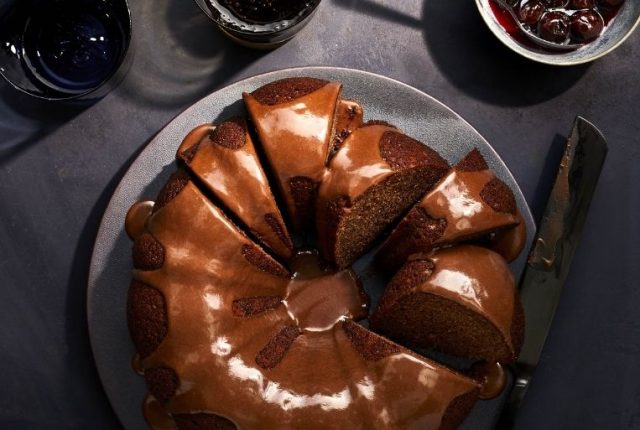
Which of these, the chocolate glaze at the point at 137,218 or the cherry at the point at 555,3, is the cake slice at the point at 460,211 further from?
the chocolate glaze at the point at 137,218

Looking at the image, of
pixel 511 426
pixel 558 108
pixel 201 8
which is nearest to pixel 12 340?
pixel 201 8

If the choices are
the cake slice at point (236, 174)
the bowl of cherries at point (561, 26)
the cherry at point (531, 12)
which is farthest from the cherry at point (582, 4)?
the cake slice at point (236, 174)

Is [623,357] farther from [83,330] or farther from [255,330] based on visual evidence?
[83,330]

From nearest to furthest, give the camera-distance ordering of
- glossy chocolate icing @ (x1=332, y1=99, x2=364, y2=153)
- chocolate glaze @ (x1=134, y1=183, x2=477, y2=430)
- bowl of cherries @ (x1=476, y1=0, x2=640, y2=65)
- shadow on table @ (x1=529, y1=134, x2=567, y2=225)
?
chocolate glaze @ (x1=134, y1=183, x2=477, y2=430), glossy chocolate icing @ (x1=332, y1=99, x2=364, y2=153), bowl of cherries @ (x1=476, y1=0, x2=640, y2=65), shadow on table @ (x1=529, y1=134, x2=567, y2=225)

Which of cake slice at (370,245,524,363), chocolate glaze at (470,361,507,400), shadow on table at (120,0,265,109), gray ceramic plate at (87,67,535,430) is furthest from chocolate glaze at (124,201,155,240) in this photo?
chocolate glaze at (470,361,507,400)

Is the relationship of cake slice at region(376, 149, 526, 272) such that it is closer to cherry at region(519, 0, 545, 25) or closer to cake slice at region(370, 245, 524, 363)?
Answer: cake slice at region(370, 245, 524, 363)

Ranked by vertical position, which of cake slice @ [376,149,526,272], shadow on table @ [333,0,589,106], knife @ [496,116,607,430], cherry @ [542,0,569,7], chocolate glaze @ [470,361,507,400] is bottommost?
chocolate glaze @ [470,361,507,400]
